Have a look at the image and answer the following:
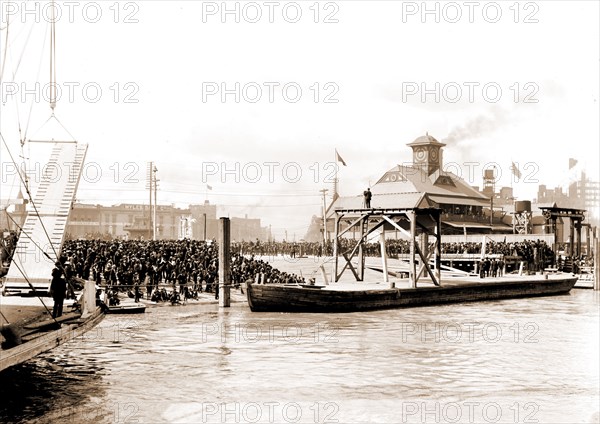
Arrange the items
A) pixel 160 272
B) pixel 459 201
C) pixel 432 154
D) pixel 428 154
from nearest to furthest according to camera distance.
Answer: pixel 160 272, pixel 459 201, pixel 428 154, pixel 432 154

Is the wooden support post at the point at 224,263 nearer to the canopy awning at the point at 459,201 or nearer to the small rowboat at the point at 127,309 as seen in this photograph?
the small rowboat at the point at 127,309

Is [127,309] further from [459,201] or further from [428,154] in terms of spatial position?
[428,154]

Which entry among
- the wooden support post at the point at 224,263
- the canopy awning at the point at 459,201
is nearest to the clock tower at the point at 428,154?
the canopy awning at the point at 459,201

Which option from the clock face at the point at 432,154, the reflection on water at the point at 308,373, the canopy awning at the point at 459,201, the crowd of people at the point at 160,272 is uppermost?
the clock face at the point at 432,154

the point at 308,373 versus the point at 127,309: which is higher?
the point at 127,309

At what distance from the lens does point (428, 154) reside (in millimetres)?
75688

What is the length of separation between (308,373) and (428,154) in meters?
63.5

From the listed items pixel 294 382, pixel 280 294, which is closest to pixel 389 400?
pixel 294 382

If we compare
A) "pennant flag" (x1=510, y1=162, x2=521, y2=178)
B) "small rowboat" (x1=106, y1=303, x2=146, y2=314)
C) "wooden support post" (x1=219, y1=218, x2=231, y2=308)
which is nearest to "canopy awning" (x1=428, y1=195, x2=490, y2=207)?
"pennant flag" (x1=510, y1=162, x2=521, y2=178)

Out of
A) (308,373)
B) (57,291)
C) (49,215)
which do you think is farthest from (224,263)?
(57,291)

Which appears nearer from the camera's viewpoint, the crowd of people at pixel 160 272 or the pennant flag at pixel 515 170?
the crowd of people at pixel 160 272

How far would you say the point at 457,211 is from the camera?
67.4 metres

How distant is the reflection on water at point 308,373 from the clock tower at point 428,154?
53.4m

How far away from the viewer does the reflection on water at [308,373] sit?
1184cm
